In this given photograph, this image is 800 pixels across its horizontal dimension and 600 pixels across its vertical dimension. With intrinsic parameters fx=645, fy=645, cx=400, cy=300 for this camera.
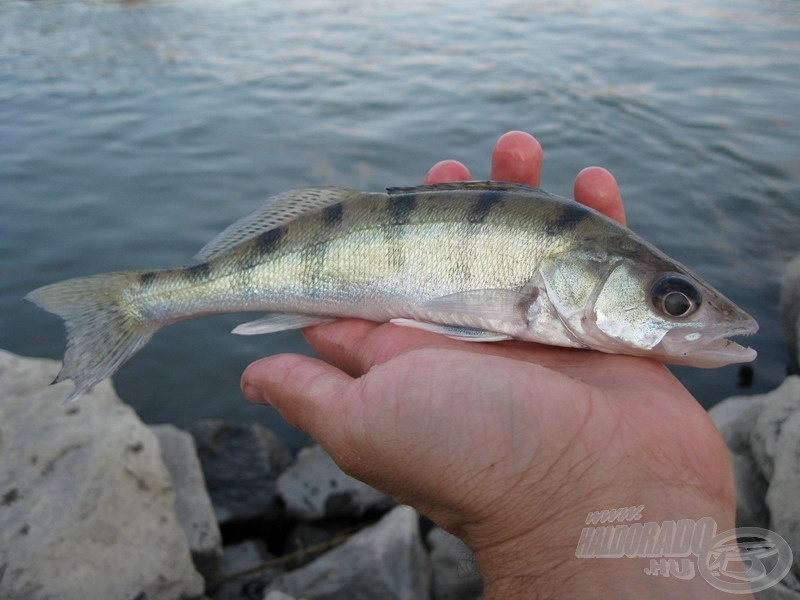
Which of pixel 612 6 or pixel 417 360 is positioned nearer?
pixel 417 360

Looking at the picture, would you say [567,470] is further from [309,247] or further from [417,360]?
[309,247]

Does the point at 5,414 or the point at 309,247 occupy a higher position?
the point at 309,247

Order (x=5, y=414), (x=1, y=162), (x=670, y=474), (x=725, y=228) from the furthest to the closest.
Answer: (x=1, y=162), (x=725, y=228), (x=5, y=414), (x=670, y=474)

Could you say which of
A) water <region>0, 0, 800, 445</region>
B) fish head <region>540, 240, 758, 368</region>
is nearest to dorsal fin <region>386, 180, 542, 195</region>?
fish head <region>540, 240, 758, 368</region>

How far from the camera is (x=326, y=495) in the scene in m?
5.21

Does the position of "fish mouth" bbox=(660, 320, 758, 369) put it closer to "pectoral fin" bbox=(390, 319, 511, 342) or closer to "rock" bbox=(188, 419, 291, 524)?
"pectoral fin" bbox=(390, 319, 511, 342)

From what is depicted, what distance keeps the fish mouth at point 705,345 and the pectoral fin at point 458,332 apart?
2.63ft

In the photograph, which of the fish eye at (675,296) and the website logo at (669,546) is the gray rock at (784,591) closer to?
the website logo at (669,546)

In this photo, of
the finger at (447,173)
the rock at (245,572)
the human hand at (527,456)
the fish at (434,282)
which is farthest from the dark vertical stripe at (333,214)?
the rock at (245,572)

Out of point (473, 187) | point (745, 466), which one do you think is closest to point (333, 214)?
point (473, 187)

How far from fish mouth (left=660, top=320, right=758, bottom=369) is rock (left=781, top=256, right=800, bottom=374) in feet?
11.6

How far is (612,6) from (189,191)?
15768 mm

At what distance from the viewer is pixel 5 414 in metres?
4.69

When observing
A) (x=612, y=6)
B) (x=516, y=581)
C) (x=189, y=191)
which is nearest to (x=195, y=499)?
(x=516, y=581)
